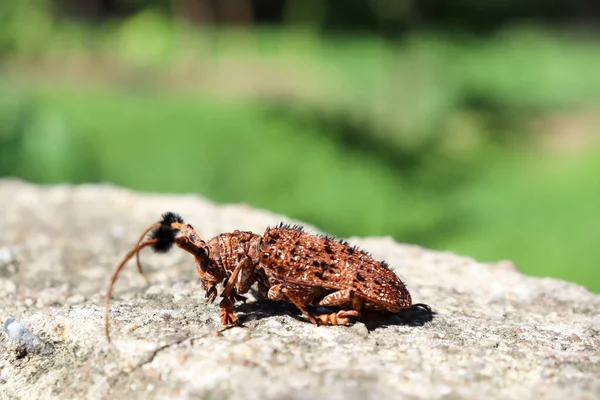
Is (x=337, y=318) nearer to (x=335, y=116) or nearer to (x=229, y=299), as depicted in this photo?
(x=229, y=299)

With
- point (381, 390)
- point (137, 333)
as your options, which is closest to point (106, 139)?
point (137, 333)

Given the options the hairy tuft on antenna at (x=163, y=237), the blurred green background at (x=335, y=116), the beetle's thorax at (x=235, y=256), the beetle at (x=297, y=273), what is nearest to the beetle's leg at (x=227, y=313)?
the beetle at (x=297, y=273)

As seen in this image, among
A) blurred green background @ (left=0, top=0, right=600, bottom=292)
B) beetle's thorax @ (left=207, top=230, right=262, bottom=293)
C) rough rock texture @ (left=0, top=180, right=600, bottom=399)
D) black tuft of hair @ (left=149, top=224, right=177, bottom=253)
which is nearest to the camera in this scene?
rough rock texture @ (left=0, top=180, right=600, bottom=399)

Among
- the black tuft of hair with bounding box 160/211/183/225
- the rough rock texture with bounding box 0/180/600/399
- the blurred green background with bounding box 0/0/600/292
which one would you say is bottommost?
the rough rock texture with bounding box 0/180/600/399

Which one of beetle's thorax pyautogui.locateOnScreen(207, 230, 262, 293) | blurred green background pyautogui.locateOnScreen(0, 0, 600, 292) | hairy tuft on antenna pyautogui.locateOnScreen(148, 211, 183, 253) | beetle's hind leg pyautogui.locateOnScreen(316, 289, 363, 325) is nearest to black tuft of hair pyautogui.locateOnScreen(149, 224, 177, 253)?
hairy tuft on antenna pyautogui.locateOnScreen(148, 211, 183, 253)

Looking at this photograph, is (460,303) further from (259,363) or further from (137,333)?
(137,333)

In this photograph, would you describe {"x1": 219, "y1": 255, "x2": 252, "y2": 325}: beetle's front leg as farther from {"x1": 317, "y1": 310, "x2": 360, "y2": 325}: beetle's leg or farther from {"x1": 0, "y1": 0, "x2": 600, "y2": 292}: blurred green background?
{"x1": 0, "y1": 0, "x2": 600, "y2": 292}: blurred green background
